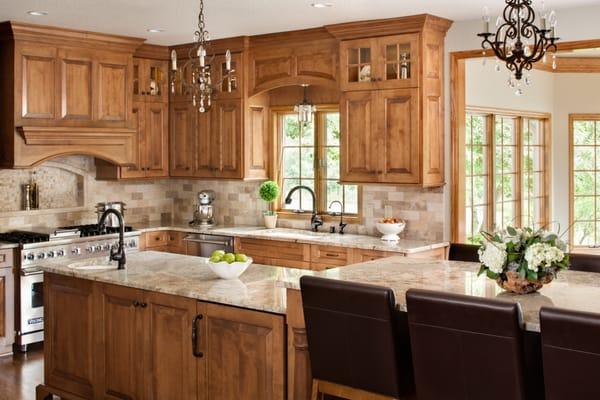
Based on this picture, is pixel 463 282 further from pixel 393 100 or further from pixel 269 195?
pixel 269 195

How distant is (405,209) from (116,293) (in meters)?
3.01

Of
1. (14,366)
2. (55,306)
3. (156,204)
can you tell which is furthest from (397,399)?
(156,204)

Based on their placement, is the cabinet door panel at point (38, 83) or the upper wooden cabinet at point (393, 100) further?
the cabinet door panel at point (38, 83)

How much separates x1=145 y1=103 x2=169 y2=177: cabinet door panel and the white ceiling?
1.14 m

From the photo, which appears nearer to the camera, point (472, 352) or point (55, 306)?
point (472, 352)

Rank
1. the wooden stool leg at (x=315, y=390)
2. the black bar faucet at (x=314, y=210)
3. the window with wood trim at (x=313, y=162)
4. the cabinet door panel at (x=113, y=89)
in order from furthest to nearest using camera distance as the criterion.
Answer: the window with wood trim at (x=313, y=162), the black bar faucet at (x=314, y=210), the cabinet door panel at (x=113, y=89), the wooden stool leg at (x=315, y=390)

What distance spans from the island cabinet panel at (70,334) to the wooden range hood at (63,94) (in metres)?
2.02

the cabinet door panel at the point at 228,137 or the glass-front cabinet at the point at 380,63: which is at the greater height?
the glass-front cabinet at the point at 380,63

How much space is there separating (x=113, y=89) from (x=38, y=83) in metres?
0.77

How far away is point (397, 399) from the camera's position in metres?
3.31

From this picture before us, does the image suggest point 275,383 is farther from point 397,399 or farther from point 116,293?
point 116,293

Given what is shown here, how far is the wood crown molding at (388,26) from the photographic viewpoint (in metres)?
6.20

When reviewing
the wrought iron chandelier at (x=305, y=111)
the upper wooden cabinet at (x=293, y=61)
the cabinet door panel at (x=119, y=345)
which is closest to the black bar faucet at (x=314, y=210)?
the wrought iron chandelier at (x=305, y=111)

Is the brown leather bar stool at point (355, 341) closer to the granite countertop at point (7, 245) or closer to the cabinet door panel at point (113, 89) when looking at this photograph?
the granite countertop at point (7, 245)
